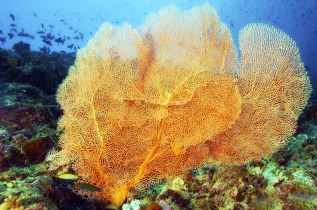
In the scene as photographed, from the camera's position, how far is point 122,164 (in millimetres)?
3678

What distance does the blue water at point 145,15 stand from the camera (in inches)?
1776

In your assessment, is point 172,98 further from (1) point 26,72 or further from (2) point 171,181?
(1) point 26,72

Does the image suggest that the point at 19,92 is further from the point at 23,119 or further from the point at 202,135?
the point at 202,135

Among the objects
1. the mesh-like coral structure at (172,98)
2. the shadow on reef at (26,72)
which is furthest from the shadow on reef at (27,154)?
the shadow on reef at (26,72)

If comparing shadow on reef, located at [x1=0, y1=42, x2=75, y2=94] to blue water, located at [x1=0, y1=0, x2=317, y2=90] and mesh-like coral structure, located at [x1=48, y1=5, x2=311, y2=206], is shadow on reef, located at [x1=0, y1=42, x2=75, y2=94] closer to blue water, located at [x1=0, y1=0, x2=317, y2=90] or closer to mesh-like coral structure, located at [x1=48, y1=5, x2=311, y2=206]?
mesh-like coral structure, located at [x1=48, y1=5, x2=311, y2=206]

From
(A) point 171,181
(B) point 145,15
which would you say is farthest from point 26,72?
(B) point 145,15

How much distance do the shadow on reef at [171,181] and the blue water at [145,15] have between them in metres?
18.2

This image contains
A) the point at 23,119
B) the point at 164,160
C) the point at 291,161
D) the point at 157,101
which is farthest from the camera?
the point at 23,119

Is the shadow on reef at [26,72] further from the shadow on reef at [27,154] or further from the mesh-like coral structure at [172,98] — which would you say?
the mesh-like coral structure at [172,98]

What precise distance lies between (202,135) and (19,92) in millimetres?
5307

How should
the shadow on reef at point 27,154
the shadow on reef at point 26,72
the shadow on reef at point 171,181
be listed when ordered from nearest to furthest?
the shadow on reef at point 27,154
the shadow on reef at point 171,181
the shadow on reef at point 26,72

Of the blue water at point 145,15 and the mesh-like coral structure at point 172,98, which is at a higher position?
the blue water at point 145,15

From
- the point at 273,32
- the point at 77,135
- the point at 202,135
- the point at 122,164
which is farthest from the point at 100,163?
the point at 273,32

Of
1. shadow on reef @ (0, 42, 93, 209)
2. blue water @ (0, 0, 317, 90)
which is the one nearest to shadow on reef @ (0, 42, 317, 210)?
shadow on reef @ (0, 42, 93, 209)
